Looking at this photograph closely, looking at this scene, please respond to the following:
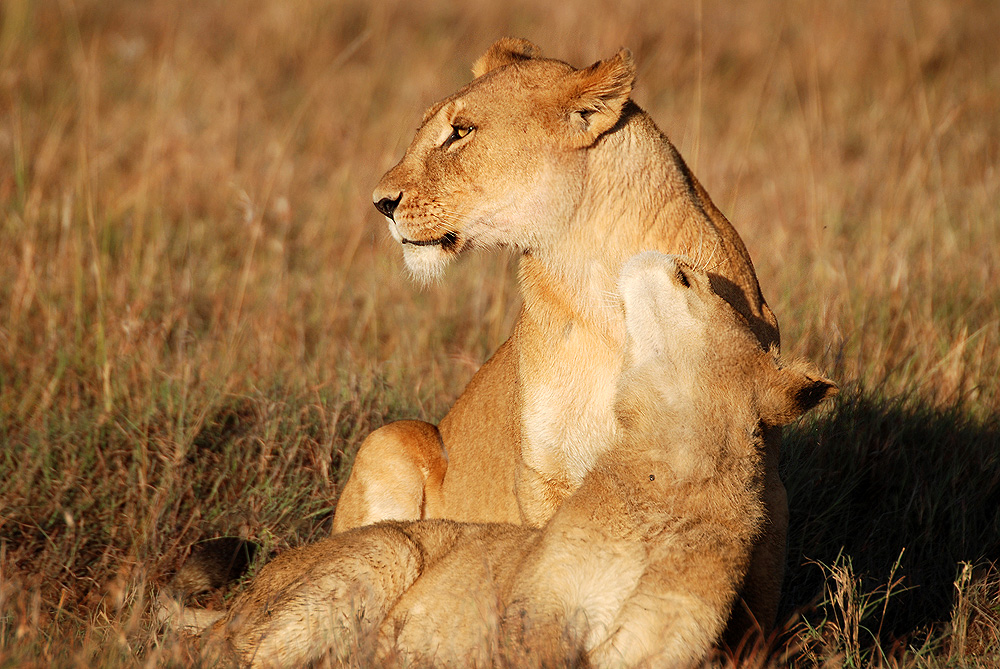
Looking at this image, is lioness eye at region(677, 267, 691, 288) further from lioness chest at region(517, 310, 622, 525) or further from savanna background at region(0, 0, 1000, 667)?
savanna background at region(0, 0, 1000, 667)

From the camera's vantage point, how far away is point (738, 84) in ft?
33.4

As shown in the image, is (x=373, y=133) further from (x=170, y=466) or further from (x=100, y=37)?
(x=170, y=466)

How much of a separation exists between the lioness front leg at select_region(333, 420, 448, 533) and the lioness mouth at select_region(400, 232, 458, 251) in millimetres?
840

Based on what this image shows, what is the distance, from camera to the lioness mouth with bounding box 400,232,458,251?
3.77 meters

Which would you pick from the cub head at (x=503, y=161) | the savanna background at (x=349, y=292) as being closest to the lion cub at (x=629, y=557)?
the savanna background at (x=349, y=292)

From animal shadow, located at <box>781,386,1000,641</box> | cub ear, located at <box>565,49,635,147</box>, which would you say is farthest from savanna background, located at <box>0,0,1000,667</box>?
cub ear, located at <box>565,49,635,147</box>

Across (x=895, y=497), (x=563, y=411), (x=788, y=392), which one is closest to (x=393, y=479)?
(x=563, y=411)

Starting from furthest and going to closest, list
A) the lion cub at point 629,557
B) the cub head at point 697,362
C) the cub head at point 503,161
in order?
the cub head at point 503,161 → the cub head at point 697,362 → the lion cub at point 629,557

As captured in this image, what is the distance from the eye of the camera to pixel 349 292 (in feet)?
20.3

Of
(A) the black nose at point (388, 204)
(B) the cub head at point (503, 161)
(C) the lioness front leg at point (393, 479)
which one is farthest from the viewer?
(C) the lioness front leg at point (393, 479)

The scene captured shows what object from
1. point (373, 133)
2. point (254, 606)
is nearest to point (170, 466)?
point (254, 606)

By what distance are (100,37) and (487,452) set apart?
8080mm

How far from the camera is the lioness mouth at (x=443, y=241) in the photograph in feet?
12.4

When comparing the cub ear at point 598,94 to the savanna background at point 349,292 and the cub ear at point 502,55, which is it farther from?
the savanna background at point 349,292
